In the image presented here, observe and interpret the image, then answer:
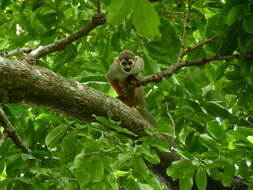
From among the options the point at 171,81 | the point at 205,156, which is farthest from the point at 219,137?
the point at 171,81

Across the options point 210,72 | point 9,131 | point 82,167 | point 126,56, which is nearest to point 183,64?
point 210,72

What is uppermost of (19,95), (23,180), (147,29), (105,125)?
(147,29)

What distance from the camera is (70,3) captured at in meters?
3.91

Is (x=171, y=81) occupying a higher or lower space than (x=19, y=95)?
lower

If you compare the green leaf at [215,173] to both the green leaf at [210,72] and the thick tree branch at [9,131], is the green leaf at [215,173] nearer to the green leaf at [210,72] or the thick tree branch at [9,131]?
the green leaf at [210,72]

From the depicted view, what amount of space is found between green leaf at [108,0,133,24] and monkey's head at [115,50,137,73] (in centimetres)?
340

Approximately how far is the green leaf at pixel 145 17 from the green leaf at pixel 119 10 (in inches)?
1.2

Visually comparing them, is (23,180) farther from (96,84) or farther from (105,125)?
(96,84)

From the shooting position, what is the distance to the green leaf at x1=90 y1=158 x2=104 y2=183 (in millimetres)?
2328

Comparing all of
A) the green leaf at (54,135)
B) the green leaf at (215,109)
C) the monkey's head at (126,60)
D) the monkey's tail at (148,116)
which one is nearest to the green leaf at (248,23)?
the green leaf at (215,109)

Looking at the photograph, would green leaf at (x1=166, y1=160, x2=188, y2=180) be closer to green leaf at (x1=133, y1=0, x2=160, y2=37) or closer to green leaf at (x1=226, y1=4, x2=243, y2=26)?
green leaf at (x1=226, y1=4, x2=243, y2=26)

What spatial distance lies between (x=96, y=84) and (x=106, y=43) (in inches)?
18.9

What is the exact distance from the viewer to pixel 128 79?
5055 millimetres

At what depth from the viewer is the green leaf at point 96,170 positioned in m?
2.33
